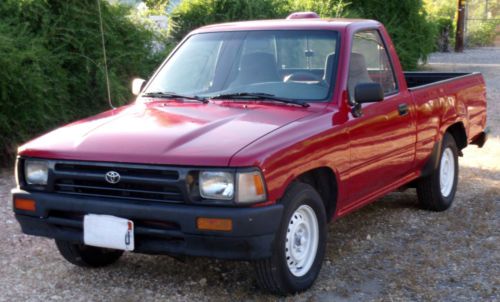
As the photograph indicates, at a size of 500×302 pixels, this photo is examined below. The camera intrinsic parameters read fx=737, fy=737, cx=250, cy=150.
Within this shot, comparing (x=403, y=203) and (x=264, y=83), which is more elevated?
(x=264, y=83)

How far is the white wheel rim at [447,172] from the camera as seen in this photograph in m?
6.87

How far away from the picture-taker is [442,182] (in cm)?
691

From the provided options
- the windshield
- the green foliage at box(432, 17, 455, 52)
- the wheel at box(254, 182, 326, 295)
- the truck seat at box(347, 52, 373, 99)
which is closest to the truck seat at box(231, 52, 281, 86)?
the windshield

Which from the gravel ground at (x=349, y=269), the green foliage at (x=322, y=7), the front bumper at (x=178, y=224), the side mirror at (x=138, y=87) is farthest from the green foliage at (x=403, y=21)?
the front bumper at (x=178, y=224)

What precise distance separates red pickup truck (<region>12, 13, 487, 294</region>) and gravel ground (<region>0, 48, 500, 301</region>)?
26 cm

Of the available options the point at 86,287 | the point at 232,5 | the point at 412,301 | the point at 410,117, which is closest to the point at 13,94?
the point at 86,287

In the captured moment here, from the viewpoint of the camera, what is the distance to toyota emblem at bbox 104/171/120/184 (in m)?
4.23

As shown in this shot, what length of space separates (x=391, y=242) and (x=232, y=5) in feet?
29.4

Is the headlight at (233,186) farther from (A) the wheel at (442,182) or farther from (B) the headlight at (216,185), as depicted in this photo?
(A) the wheel at (442,182)

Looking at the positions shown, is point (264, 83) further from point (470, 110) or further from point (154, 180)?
point (470, 110)

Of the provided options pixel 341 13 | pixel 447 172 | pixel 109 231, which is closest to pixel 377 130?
pixel 447 172

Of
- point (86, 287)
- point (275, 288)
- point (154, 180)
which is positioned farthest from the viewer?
point (86, 287)

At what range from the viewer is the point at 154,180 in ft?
13.6

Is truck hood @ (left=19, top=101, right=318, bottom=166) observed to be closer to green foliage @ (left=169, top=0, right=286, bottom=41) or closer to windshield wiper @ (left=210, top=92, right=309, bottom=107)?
windshield wiper @ (left=210, top=92, right=309, bottom=107)
